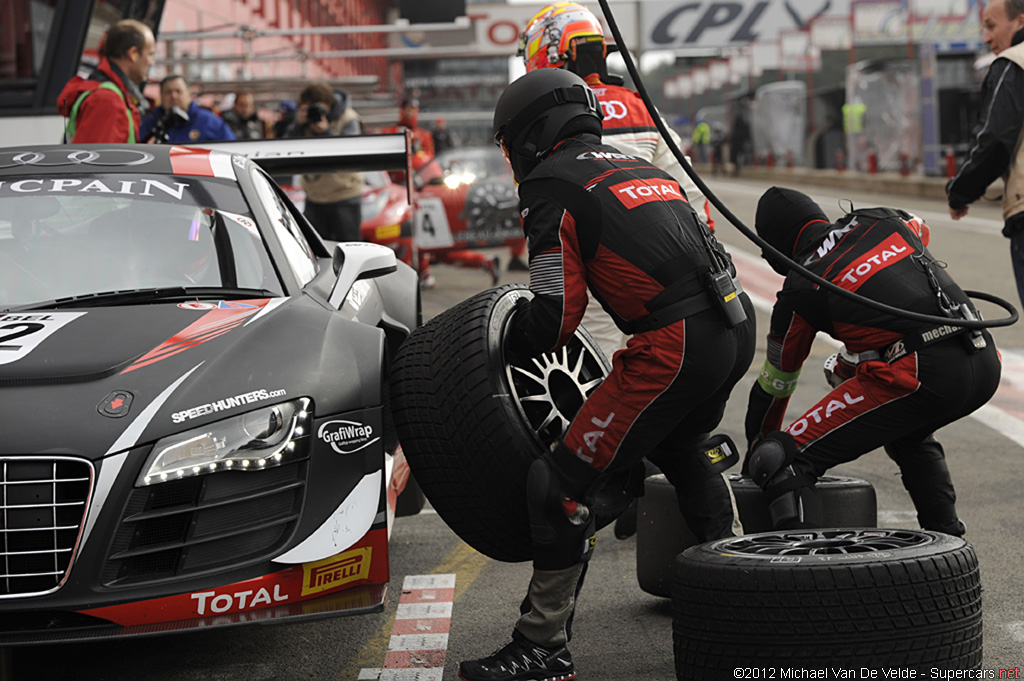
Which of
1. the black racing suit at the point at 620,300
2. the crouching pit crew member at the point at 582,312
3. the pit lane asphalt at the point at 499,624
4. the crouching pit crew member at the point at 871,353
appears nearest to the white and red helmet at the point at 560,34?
the crouching pit crew member at the point at 871,353

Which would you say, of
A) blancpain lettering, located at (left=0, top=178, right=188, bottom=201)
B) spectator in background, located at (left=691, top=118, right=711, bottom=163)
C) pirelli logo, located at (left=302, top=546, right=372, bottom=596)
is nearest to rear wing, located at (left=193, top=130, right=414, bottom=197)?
blancpain lettering, located at (left=0, top=178, right=188, bottom=201)

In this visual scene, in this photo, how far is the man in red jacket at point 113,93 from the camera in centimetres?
652

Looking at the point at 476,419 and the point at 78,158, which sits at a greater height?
the point at 78,158

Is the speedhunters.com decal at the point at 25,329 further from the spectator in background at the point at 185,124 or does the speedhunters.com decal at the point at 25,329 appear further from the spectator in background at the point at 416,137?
the spectator in background at the point at 416,137

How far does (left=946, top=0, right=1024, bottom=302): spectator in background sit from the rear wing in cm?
246

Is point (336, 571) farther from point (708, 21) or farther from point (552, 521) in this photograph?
point (708, 21)

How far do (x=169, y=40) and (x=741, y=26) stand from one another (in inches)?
933

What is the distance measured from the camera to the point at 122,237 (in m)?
4.07

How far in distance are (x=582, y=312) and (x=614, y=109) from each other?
6.10 ft

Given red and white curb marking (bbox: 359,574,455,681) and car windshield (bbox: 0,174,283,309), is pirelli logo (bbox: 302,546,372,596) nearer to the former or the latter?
red and white curb marking (bbox: 359,574,455,681)

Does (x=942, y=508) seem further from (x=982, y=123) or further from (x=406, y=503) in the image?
(x=982, y=123)

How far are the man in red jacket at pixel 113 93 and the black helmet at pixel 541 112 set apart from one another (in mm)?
3775

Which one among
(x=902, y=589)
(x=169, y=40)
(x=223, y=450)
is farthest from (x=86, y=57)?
(x=902, y=589)

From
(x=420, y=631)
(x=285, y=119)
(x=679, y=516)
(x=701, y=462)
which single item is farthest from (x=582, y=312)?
(x=285, y=119)
